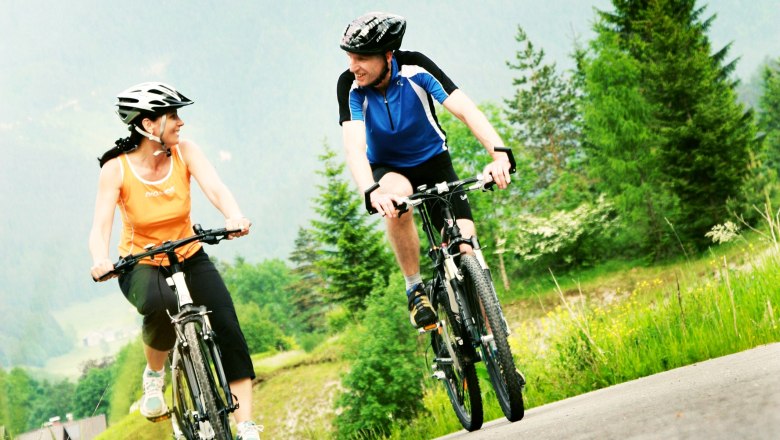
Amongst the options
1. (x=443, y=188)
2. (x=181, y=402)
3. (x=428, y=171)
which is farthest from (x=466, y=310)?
(x=181, y=402)

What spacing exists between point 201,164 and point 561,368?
8.70ft

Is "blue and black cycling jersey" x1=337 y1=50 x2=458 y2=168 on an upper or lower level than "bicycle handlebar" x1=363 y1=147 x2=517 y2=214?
upper

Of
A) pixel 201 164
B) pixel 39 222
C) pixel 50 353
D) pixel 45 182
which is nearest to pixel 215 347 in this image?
pixel 201 164

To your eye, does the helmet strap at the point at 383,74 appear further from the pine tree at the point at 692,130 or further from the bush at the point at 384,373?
the pine tree at the point at 692,130

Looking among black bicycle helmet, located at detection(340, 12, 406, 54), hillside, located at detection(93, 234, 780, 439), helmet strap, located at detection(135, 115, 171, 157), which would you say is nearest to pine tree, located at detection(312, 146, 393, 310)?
hillside, located at detection(93, 234, 780, 439)

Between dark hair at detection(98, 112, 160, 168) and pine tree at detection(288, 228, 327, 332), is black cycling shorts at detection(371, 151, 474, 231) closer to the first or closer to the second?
dark hair at detection(98, 112, 160, 168)

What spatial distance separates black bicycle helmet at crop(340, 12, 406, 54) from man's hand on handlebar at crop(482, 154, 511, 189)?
0.87m

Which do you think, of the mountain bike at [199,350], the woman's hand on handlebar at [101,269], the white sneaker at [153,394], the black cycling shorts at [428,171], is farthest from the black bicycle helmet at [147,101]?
the white sneaker at [153,394]

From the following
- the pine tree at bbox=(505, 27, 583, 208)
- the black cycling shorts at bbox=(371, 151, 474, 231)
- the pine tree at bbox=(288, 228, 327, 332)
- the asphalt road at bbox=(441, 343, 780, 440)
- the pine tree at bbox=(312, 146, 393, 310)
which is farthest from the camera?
the pine tree at bbox=(288, 228, 327, 332)

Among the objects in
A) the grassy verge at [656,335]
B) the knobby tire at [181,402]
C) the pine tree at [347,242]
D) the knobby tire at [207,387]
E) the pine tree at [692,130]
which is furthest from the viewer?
the pine tree at [347,242]

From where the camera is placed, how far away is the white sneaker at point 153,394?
14.7 ft

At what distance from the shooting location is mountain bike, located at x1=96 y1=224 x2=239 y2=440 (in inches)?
151

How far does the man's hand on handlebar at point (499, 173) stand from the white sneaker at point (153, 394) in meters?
2.01

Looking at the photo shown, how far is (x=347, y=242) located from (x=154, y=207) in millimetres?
30333
